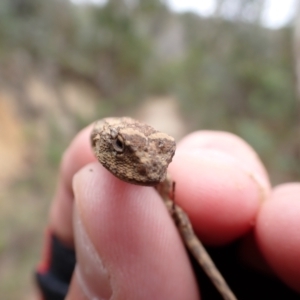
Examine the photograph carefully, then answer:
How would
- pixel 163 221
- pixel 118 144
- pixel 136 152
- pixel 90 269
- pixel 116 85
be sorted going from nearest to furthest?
pixel 136 152 < pixel 118 144 < pixel 90 269 < pixel 163 221 < pixel 116 85

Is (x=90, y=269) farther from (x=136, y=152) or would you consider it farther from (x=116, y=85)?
(x=116, y=85)

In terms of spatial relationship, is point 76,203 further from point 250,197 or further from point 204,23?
A: point 204,23

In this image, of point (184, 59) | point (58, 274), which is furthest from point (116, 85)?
point (58, 274)

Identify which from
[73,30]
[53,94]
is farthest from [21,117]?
[73,30]

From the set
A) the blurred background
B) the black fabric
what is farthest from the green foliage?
the black fabric

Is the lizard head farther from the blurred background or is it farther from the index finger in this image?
the blurred background

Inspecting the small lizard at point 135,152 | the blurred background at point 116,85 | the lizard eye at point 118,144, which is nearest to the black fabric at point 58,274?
the small lizard at point 135,152

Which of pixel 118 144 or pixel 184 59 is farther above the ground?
pixel 184 59
